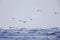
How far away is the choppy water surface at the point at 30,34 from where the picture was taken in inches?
68.5

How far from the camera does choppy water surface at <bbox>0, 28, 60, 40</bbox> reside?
1.74 m

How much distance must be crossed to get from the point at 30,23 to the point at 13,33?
0.39 meters

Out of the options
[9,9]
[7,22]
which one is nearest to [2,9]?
[9,9]

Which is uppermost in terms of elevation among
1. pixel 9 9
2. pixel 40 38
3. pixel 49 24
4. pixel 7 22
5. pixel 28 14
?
pixel 9 9

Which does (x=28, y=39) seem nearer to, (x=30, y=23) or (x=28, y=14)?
(x=30, y=23)

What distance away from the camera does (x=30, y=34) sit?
69.1 inches

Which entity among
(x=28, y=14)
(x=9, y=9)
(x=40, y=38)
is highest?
(x=9, y=9)

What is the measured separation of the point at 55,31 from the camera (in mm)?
1779

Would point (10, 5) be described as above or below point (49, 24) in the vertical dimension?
above

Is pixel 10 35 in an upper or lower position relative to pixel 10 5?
lower

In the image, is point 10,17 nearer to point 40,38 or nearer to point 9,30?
point 9,30

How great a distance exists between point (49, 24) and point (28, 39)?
502 mm

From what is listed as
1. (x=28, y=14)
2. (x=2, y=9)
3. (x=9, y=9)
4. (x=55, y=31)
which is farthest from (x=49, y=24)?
(x=2, y=9)

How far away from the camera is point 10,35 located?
176cm
